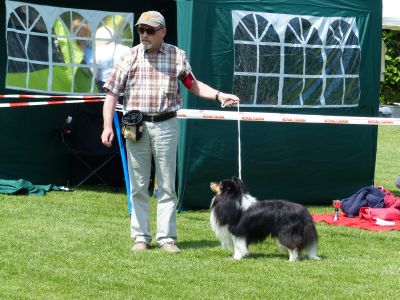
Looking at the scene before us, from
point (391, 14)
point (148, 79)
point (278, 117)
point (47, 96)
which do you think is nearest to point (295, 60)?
point (278, 117)

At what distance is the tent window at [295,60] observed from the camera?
9875 mm

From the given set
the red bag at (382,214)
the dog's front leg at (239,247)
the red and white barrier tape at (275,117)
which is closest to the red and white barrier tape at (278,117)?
the red and white barrier tape at (275,117)

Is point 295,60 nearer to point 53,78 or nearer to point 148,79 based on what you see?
point 53,78

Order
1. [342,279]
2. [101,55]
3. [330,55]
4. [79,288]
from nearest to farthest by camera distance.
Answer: [79,288] < [342,279] < [330,55] < [101,55]

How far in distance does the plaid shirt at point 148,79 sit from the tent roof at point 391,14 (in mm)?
10806

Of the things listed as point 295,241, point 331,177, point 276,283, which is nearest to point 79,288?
point 276,283

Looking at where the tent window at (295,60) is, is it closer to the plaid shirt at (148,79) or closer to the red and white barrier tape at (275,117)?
the red and white barrier tape at (275,117)

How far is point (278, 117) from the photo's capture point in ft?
32.0

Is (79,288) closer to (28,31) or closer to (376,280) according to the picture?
(376,280)

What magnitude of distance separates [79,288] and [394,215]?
4.15 metres

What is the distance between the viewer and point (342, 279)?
21.8 feet

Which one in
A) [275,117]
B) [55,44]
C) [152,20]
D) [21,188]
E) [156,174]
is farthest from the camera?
[55,44]

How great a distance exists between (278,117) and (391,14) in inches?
338

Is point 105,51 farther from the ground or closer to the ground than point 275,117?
farther from the ground
